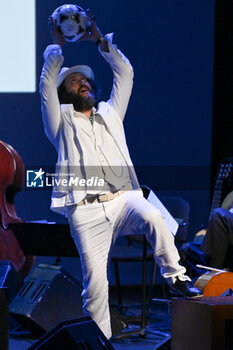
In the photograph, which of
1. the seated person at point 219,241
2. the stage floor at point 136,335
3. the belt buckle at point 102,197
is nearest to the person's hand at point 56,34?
the belt buckle at point 102,197

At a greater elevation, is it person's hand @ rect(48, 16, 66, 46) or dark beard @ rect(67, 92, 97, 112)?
person's hand @ rect(48, 16, 66, 46)

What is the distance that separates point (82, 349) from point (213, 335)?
20.5 inches

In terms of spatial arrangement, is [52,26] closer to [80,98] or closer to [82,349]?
[80,98]

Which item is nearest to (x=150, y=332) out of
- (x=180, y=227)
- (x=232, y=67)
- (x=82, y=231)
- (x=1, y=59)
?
(x=180, y=227)

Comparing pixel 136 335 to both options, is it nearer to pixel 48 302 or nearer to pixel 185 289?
pixel 48 302

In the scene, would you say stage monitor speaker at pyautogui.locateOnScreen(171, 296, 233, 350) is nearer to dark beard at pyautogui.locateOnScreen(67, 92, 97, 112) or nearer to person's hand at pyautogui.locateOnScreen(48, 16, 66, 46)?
dark beard at pyautogui.locateOnScreen(67, 92, 97, 112)

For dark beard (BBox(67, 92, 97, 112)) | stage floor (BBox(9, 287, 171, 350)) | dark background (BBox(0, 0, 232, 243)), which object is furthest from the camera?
dark background (BBox(0, 0, 232, 243))

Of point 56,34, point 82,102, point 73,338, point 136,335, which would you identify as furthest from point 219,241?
point 73,338

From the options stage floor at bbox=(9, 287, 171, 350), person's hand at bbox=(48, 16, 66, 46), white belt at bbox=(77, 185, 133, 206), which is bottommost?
stage floor at bbox=(9, 287, 171, 350)

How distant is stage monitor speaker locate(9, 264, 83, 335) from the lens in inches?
158

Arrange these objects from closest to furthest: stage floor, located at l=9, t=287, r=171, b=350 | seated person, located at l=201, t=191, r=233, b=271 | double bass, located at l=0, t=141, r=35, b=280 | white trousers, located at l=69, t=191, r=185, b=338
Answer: white trousers, located at l=69, t=191, r=185, b=338, stage floor, located at l=9, t=287, r=171, b=350, double bass, located at l=0, t=141, r=35, b=280, seated person, located at l=201, t=191, r=233, b=271

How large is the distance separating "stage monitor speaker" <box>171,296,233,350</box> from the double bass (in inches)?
65.9

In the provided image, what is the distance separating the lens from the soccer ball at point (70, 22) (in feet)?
11.8

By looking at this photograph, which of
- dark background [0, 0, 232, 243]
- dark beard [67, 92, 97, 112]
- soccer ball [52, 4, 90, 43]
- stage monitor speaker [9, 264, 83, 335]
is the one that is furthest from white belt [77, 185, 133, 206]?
dark background [0, 0, 232, 243]
